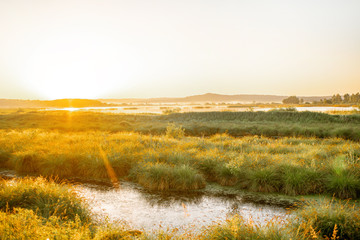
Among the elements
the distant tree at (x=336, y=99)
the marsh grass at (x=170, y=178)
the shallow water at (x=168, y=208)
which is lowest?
the shallow water at (x=168, y=208)

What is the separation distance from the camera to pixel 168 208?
322 inches

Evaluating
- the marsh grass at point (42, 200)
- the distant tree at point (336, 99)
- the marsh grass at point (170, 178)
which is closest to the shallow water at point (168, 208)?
the marsh grass at point (170, 178)

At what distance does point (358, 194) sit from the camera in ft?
29.6

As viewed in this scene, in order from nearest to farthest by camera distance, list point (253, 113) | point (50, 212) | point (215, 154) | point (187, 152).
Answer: point (50, 212) < point (215, 154) < point (187, 152) < point (253, 113)

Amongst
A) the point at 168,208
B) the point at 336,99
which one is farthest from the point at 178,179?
the point at 336,99

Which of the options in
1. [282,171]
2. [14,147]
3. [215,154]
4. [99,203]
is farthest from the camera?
[14,147]

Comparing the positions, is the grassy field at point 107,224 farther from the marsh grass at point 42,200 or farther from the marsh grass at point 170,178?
the marsh grass at point 170,178

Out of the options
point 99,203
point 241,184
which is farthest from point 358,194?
point 99,203

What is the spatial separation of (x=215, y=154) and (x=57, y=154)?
749cm

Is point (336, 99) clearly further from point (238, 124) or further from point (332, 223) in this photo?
point (332, 223)

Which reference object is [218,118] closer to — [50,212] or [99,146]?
[99,146]

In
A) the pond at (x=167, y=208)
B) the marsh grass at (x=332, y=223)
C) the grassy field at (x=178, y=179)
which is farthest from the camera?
the pond at (x=167, y=208)

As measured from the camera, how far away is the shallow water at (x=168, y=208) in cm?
720

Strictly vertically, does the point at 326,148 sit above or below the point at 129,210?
above
